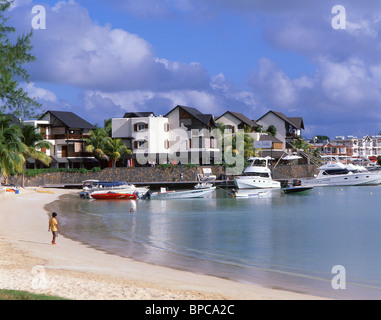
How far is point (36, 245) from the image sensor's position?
27750 mm

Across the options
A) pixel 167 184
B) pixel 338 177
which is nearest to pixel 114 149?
pixel 167 184

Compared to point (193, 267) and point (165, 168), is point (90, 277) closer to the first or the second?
point (193, 267)

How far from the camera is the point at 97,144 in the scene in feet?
300

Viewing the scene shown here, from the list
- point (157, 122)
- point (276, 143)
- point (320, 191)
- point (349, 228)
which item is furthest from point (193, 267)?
point (276, 143)

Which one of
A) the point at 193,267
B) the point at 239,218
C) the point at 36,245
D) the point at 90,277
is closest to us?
the point at 90,277

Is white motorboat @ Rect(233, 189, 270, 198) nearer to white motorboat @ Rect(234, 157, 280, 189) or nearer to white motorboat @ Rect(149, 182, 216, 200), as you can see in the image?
white motorboat @ Rect(234, 157, 280, 189)

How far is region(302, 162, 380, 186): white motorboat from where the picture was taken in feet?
296

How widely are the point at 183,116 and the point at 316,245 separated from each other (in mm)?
66677

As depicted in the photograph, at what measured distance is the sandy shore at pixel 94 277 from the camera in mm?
16672

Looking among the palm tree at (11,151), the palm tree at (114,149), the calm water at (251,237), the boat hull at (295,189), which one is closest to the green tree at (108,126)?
the palm tree at (114,149)

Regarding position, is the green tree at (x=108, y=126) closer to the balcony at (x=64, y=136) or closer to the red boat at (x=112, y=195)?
the balcony at (x=64, y=136)

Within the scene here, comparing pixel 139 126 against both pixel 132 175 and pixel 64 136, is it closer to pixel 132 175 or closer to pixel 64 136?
pixel 132 175

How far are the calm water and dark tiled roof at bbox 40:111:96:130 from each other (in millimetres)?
34702

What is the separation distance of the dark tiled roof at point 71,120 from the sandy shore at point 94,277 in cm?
6449
